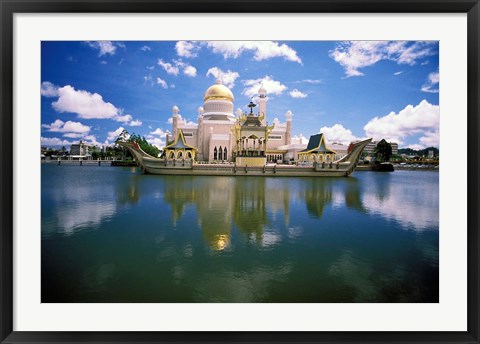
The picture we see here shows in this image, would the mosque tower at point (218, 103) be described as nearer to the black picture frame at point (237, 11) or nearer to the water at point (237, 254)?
the water at point (237, 254)

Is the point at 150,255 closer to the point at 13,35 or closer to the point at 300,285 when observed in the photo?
the point at 300,285

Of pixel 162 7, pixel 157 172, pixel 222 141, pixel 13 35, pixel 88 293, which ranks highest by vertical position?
pixel 222 141

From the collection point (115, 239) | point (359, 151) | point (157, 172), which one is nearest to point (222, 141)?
point (157, 172)

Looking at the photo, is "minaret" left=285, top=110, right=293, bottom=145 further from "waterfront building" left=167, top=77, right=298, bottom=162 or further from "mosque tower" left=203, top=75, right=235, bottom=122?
"mosque tower" left=203, top=75, right=235, bottom=122

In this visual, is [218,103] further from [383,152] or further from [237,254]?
[237,254]

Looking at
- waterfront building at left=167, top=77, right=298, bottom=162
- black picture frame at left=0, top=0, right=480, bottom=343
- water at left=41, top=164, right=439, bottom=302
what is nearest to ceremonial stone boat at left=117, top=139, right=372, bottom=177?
waterfront building at left=167, top=77, right=298, bottom=162

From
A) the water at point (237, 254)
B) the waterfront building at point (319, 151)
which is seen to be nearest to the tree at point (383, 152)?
the waterfront building at point (319, 151)

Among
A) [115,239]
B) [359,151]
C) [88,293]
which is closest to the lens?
[88,293]
